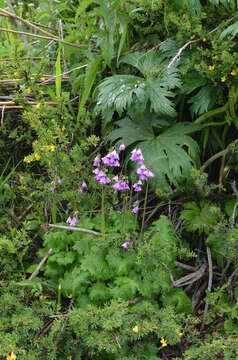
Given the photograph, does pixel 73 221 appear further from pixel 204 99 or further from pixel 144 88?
pixel 204 99

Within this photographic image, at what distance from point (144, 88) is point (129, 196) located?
478mm

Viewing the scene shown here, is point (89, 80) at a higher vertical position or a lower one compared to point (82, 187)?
higher

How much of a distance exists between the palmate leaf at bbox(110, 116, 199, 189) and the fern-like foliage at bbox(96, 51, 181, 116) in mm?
113

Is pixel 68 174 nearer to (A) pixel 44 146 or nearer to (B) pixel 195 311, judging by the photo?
(A) pixel 44 146

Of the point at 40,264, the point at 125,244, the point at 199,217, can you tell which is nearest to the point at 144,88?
the point at 199,217

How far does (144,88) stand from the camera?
2.04 meters

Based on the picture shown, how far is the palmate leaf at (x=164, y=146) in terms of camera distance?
6.50 ft

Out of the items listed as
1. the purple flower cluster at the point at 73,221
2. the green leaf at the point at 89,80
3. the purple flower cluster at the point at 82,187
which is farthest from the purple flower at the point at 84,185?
the green leaf at the point at 89,80

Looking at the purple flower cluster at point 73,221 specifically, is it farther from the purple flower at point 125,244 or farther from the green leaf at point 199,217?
the green leaf at point 199,217

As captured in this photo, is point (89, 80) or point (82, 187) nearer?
point (82, 187)

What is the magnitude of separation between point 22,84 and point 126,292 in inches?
46.0

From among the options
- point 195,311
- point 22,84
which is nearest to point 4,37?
point 22,84

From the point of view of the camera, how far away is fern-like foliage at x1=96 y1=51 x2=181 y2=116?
6.56 ft

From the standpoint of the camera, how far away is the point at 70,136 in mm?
2258
